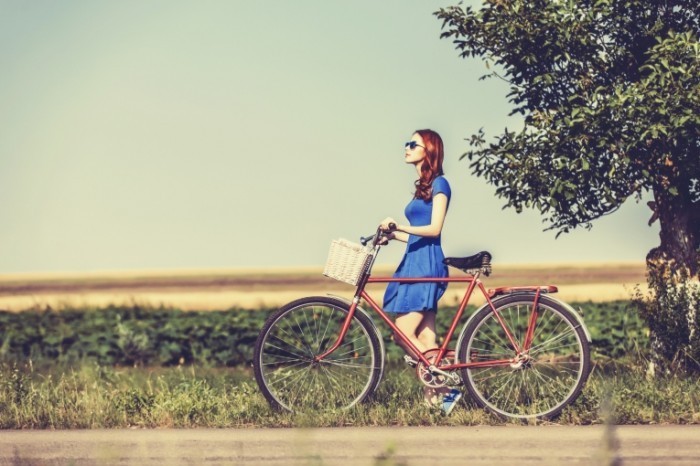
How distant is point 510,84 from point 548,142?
921 millimetres

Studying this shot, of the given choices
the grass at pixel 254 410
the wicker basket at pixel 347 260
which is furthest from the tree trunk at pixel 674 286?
the wicker basket at pixel 347 260

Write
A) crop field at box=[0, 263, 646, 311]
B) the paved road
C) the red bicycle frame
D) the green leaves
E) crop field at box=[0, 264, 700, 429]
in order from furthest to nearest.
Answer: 1. crop field at box=[0, 263, 646, 311]
2. the green leaves
3. crop field at box=[0, 264, 700, 429]
4. the red bicycle frame
5. the paved road

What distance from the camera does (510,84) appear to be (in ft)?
36.2

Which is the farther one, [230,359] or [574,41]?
[230,359]

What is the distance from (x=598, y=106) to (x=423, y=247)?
3597mm

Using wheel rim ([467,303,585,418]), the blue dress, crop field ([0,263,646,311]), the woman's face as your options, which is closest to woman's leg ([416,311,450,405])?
the blue dress

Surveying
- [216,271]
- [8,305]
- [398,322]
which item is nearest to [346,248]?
[398,322]

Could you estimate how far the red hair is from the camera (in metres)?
7.63

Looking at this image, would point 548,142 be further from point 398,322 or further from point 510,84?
point 398,322

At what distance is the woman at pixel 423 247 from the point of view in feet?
24.5

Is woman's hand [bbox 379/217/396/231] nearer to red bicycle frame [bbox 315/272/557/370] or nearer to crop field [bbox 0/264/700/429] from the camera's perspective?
red bicycle frame [bbox 315/272/557/370]

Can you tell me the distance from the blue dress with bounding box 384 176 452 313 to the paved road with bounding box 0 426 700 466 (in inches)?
48.6

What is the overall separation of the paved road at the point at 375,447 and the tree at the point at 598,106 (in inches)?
166

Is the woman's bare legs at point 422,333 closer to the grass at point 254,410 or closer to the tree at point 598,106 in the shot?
the grass at point 254,410
